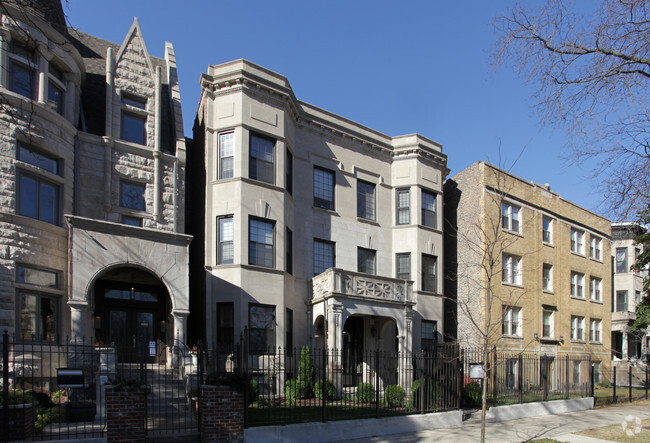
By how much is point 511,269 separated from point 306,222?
503 inches

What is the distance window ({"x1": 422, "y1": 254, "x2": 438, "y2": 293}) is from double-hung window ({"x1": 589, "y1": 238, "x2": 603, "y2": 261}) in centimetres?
1519

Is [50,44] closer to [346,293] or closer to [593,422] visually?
[346,293]

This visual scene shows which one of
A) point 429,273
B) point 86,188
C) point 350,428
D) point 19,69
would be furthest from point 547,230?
point 19,69

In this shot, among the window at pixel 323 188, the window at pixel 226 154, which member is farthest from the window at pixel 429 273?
the window at pixel 226 154

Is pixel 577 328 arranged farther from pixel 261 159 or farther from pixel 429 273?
pixel 261 159

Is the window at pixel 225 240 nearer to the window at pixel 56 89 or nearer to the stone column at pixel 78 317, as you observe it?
the stone column at pixel 78 317

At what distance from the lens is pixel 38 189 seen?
1680 centimetres

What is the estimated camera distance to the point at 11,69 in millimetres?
16375

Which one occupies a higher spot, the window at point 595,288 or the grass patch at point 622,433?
the window at point 595,288

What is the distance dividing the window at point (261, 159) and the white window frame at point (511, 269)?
47.5 ft

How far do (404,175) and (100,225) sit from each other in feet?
48.8

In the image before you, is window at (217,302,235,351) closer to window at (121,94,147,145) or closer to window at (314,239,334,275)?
window at (314,239,334,275)

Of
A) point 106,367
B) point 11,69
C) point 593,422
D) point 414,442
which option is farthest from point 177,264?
point 593,422

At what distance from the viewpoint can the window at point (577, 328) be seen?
33.1 m
